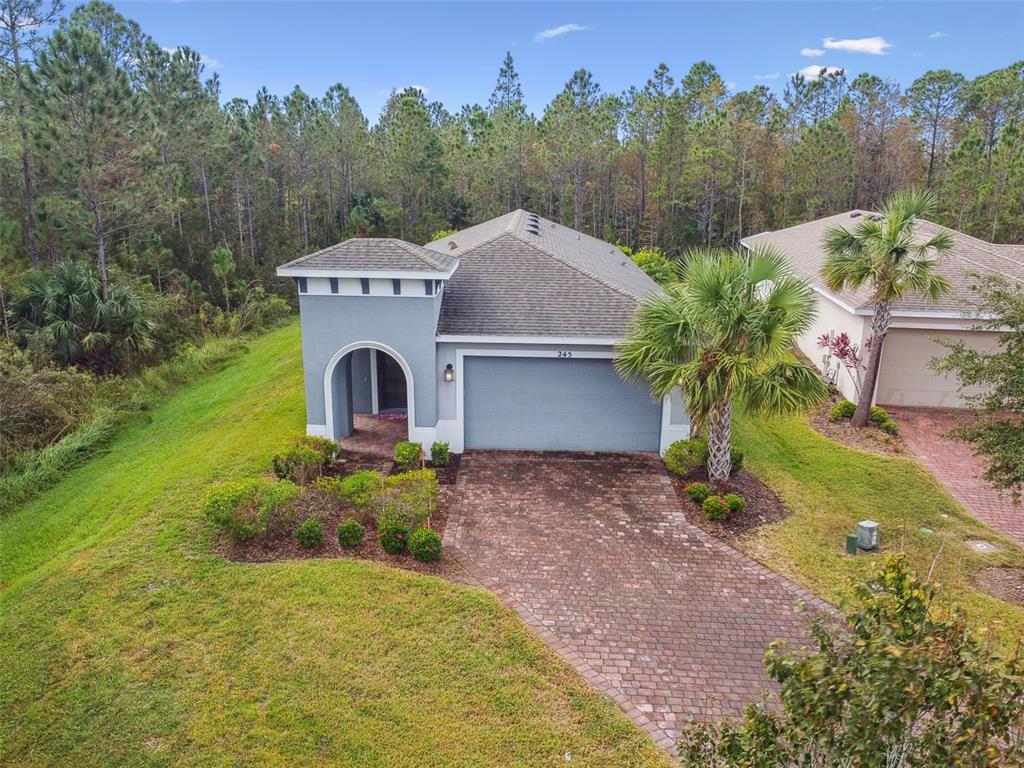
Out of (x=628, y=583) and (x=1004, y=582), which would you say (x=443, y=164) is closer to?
(x=628, y=583)

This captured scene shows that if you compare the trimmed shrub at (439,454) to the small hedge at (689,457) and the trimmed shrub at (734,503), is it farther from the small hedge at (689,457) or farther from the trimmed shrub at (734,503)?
the trimmed shrub at (734,503)

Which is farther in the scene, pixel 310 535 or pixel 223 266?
pixel 223 266

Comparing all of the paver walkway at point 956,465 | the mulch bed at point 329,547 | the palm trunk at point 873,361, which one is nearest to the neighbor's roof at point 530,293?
the mulch bed at point 329,547

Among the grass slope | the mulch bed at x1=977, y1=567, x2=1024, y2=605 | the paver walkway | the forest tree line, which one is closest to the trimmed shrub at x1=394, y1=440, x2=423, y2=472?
the grass slope

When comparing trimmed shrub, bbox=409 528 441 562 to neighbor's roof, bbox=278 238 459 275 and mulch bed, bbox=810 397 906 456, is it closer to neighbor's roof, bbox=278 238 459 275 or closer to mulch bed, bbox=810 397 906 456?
neighbor's roof, bbox=278 238 459 275

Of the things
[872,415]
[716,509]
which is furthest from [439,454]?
[872,415]

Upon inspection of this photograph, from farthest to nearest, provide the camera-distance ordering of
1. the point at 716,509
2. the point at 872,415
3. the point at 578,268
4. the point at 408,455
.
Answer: the point at 578,268 < the point at 872,415 < the point at 408,455 < the point at 716,509
